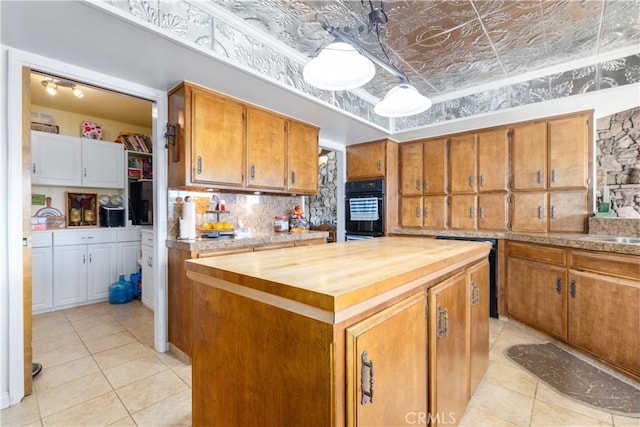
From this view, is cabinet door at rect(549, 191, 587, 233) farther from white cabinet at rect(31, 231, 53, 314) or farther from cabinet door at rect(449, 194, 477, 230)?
white cabinet at rect(31, 231, 53, 314)

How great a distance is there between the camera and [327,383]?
28.9 inches

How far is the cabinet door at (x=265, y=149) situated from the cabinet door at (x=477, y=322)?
2125 mm

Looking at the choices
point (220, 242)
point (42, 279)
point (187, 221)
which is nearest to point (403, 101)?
point (220, 242)

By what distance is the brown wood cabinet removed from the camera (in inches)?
79.7

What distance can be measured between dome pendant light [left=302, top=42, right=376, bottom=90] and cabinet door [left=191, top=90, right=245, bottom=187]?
4.33ft

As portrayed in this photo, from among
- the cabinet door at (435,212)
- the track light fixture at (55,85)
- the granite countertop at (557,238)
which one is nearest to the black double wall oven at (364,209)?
the granite countertop at (557,238)

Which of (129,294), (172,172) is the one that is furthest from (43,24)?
(129,294)

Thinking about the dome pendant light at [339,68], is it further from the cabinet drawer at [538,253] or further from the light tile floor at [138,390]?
the cabinet drawer at [538,253]

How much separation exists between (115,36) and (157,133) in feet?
3.00

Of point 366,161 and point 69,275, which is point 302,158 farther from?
point 69,275

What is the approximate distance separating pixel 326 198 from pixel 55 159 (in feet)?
13.2

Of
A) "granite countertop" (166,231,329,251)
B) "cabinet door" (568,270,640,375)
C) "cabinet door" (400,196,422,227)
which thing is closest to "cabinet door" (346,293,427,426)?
"granite countertop" (166,231,329,251)

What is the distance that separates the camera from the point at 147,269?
3561 millimetres

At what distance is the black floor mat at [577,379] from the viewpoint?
1.80 metres
